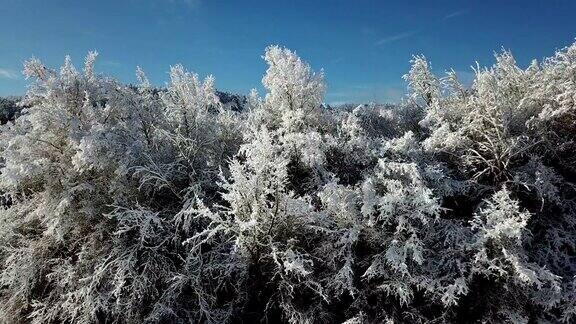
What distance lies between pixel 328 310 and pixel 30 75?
632 centimetres

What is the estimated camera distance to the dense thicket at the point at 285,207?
5.64 meters

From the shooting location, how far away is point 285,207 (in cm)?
577

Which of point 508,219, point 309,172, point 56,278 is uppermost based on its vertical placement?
point 309,172

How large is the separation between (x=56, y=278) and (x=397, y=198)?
214 inches

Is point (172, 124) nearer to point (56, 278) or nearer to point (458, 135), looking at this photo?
point (56, 278)

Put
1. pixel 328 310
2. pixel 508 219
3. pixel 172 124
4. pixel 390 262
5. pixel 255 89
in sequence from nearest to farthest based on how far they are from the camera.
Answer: pixel 508 219 → pixel 390 262 → pixel 328 310 → pixel 172 124 → pixel 255 89

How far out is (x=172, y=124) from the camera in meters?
8.08

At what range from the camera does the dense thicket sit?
222 inches

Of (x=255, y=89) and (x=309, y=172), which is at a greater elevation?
(x=255, y=89)

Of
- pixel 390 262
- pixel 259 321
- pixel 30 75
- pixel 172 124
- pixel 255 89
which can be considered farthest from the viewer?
pixel 255 89

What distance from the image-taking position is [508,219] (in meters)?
5.21

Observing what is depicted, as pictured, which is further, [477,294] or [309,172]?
[309,172]

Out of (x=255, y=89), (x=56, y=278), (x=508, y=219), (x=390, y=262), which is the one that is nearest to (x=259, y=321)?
(x=390, y=262)

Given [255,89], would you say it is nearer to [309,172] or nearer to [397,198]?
[309,172]
